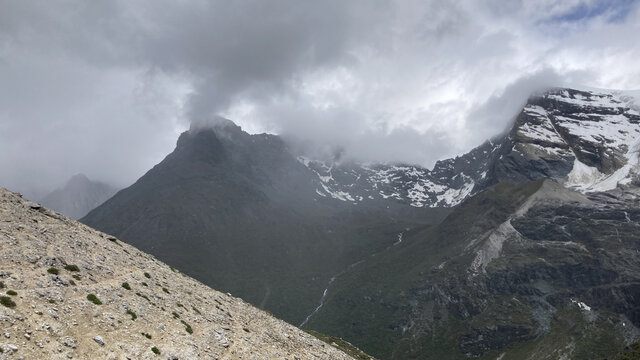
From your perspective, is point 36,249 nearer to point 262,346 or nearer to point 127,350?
point 127,350

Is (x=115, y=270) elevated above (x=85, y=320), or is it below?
above

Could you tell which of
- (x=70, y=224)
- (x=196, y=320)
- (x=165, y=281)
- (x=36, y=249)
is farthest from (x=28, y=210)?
(x=196, y=320)

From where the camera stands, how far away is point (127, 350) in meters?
38.8

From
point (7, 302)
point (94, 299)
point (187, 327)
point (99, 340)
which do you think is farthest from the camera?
point (187, 327)

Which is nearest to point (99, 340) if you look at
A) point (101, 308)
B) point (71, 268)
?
point (101, 308)

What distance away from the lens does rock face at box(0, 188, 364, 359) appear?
3644 cm

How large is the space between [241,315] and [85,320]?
26.2 meters

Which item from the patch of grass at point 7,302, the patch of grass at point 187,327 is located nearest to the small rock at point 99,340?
the patch of grass at point 7,302

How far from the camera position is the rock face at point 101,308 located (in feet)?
120

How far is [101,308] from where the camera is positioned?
140 ft

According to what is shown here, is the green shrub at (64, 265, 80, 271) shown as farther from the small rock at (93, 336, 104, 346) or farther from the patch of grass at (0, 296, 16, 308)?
the small rock at (93, 336, 104, 346)

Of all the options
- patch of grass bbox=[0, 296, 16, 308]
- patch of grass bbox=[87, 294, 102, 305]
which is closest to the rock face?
patch of grass bbox=[87, 294, 102, 305]

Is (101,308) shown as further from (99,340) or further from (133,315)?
(99,340)

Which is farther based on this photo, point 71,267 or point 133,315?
point 71,267
